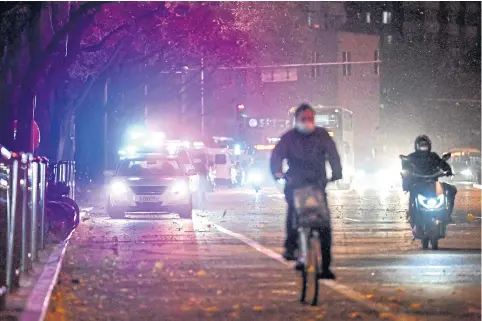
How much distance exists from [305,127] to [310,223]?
3.28 ft

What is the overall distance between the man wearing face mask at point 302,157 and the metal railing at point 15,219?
2600 millimetres

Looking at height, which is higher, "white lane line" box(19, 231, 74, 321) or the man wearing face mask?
the man wearing face mask

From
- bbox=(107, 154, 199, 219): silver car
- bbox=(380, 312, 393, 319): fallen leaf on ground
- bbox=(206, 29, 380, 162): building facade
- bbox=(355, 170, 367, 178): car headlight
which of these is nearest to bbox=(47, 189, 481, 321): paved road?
bbox=(380, 312, 393, 319): fallen leaf on ground

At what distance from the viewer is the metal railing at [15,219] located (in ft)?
36.0

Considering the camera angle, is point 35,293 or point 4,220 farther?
point 35,293

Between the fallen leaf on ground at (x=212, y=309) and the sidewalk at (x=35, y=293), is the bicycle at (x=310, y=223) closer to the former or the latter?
the fallen leaf on ground at (x=212, y=309)

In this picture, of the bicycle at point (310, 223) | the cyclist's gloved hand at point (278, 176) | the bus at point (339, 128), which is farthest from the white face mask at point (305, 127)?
→ the bus at point (339, 128)

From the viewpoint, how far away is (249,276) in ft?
44.6

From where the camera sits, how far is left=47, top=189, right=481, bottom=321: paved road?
10.5 meters

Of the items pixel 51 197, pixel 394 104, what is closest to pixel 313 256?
pixel 51 197

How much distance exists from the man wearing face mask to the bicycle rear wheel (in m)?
0.37

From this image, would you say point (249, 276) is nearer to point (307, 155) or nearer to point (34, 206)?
point (307, 155)

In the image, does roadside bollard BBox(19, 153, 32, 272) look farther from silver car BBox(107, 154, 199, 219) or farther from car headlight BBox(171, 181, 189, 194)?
car headlight BBox(171, 181, 189, 194)

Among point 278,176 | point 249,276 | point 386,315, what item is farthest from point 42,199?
point 386,315
